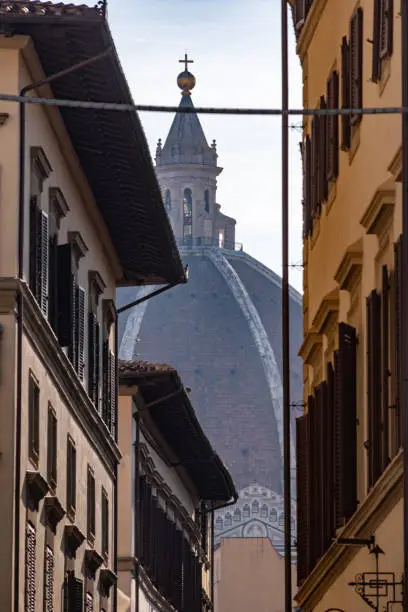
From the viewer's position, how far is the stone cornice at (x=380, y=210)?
15714mm

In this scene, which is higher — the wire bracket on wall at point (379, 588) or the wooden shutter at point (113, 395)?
the wooden shutter at point (113, 395)

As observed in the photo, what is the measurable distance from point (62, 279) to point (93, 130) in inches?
63.6

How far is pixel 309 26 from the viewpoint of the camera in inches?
930

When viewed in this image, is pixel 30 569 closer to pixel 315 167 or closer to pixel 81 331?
pixel 315 167

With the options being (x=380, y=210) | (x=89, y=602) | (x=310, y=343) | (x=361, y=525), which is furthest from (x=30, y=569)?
(x=89, y=602)

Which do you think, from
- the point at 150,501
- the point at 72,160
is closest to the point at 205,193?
the point at 150,501

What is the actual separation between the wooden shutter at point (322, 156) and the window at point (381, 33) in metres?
4.80

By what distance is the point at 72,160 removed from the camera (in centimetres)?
2503

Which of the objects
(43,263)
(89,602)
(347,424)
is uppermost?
(43,263)

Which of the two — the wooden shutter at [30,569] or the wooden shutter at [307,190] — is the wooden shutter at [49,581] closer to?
the wooden shutter at [30,569]

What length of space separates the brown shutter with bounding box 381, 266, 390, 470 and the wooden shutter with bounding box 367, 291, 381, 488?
0.17 meters

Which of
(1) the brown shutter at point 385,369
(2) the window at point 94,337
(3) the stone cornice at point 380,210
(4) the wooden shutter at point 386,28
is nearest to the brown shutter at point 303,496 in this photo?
(2) the window at point 94,337

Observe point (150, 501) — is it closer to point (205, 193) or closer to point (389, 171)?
point (389, 171)

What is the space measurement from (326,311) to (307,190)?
139 inches
